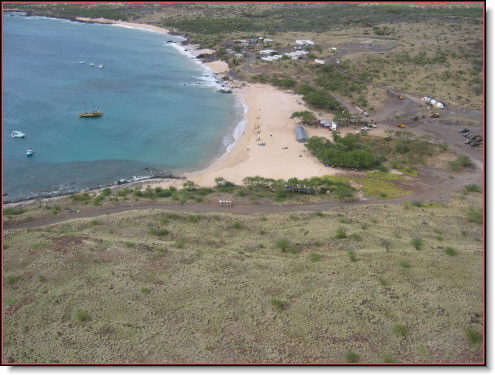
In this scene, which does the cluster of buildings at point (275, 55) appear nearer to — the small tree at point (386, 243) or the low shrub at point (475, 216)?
the low shrub at point (475, 216)

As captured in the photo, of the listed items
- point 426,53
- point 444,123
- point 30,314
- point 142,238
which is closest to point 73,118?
point 142,238

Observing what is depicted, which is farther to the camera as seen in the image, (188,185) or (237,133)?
(237,133)

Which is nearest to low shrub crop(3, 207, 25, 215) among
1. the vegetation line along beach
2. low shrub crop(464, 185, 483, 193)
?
the vegetation line along beach

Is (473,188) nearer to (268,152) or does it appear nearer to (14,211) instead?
(268,152)

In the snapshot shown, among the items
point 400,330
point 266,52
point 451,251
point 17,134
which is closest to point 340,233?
point 451,251

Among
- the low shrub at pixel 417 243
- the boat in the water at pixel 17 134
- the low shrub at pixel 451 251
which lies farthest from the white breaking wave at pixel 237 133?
the low shrub at pixel 451 251

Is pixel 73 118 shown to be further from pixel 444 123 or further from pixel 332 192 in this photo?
pixel 444 123

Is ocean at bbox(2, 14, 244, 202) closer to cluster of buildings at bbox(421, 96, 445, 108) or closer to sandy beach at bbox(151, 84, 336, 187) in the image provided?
sandy beach at bbox(151, 84, 336, 187)

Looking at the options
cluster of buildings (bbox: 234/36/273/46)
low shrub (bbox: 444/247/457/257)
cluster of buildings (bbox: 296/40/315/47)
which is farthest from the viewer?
cluster of buildings (bbox: 234/36/273/46)
